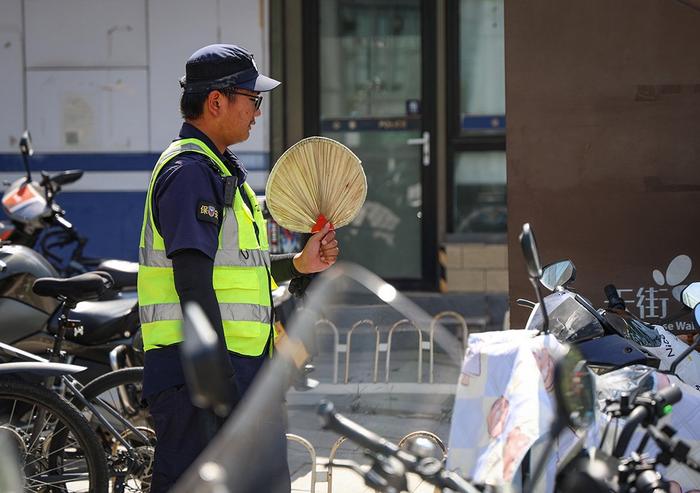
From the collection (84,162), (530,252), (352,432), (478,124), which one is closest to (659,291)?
(530,252)

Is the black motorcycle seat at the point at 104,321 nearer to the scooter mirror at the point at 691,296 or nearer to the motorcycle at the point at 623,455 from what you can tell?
the scooter mirror at the point at 691,296

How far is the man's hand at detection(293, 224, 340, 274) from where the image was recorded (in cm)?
384

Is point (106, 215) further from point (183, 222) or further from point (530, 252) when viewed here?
point (530, 252)

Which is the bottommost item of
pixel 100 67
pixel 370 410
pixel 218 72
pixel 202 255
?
pixel 370 410

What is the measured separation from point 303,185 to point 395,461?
68.2 inches

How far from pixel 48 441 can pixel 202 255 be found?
1.92 meters

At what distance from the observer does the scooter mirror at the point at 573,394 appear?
6.86ft

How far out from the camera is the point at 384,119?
10.2 m

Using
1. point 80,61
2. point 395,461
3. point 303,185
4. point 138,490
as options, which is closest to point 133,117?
point 80,61

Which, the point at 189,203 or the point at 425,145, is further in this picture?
the point at 425,145

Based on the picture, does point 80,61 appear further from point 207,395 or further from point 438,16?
point 207,395

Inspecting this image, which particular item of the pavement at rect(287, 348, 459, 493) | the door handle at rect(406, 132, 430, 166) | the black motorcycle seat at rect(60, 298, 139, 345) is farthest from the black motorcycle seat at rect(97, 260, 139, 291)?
the door handle at rect(406, 132, 430, 166)

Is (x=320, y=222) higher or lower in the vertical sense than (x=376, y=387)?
higher

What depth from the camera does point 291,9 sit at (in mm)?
10164
